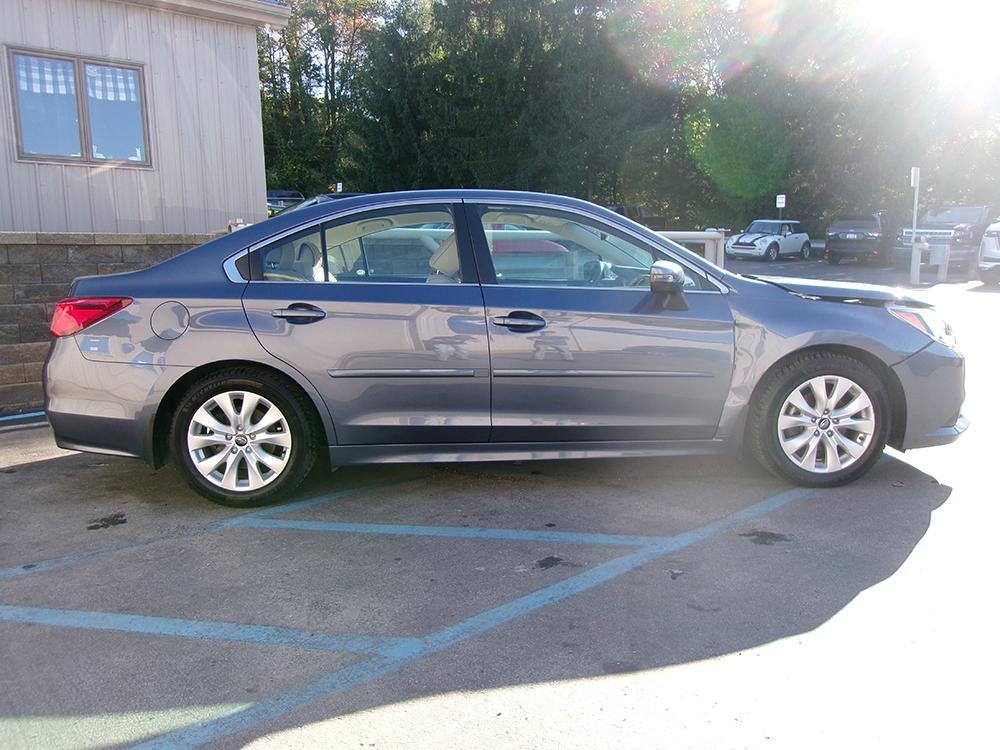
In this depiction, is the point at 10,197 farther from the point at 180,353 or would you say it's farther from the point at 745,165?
the point at 745,165

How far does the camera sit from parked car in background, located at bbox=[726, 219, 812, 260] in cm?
2888

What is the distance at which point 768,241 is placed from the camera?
28.8m

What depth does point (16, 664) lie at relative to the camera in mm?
3016

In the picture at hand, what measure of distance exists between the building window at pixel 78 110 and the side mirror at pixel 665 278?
25.4ft

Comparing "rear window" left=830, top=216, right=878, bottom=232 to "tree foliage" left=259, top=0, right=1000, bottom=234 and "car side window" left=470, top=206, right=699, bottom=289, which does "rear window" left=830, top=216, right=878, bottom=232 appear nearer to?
"tree foliage" left=259, top=0, right=1000, bottom=234

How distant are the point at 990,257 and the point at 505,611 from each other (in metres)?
17.9

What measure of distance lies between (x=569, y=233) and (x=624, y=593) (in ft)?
6.89

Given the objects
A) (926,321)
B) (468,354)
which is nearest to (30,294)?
(468,354)

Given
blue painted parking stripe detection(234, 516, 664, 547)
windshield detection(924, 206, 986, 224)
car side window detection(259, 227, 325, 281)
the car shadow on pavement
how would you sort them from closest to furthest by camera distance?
1. the car shadow on pavement
2. blue painted parking stripe detection(234, 516, 664, 547)
3. car side window detection(259, 227, 325, 281)
4. windshield detection(924, 206, 986, 224)

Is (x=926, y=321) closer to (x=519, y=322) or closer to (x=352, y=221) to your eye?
(x=519, y=322)

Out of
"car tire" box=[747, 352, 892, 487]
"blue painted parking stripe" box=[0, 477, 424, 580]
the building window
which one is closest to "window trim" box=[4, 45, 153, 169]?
the building window

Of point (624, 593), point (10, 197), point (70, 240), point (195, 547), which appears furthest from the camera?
point (10, 197)

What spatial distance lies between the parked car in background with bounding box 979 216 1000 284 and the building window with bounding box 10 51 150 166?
16281 mm

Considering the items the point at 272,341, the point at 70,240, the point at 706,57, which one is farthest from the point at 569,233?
the point at 706,57
